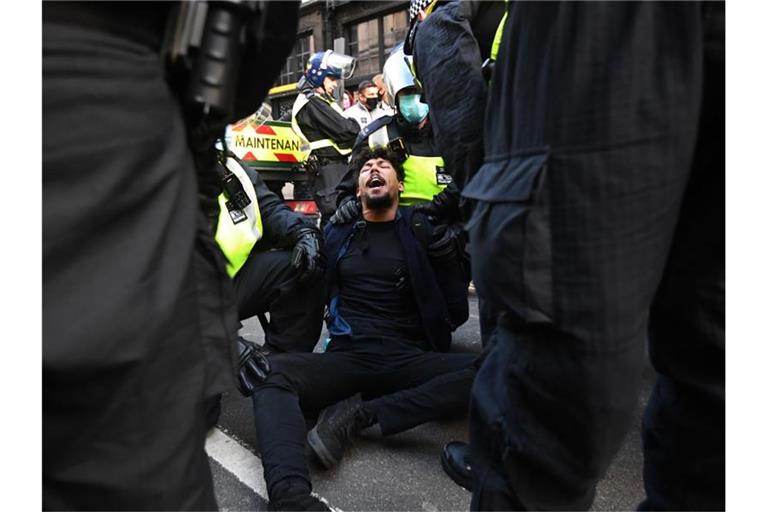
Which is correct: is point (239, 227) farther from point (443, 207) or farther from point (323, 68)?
point (323, 68)

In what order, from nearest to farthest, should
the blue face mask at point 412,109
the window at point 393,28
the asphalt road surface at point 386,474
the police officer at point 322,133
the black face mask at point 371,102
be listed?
the asphalt road surface at point 386,474 < the blue face mask at point 412,109 < the police officer at point 322,133 < the black face mask at point 371,102 < the window at point 393,28

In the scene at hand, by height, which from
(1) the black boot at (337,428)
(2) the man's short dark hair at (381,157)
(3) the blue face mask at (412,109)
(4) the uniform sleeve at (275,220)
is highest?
(3) the blue face mask at (412,109)

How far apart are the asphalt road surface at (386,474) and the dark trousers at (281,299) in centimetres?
41

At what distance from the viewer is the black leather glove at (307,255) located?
235 centimetres

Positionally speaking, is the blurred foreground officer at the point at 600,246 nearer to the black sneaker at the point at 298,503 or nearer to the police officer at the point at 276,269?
the black sneaker at the point at 298,503

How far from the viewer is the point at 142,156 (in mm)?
659

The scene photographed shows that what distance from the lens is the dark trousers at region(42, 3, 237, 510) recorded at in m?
0.61

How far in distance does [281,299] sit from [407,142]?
116 cm

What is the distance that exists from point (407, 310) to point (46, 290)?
1856 millimetres

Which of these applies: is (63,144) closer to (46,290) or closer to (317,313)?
(46,290)

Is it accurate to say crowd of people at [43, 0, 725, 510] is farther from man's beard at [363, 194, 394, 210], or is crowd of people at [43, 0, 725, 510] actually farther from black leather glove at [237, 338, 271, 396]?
man's beard at [363, 194, 394, 210]

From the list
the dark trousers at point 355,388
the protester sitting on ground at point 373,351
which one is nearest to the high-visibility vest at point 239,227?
the protester sitting on ground at point 373,351

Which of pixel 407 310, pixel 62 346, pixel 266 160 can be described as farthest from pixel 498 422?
pixel 266 160

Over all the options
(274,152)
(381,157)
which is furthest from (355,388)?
(274,152)
